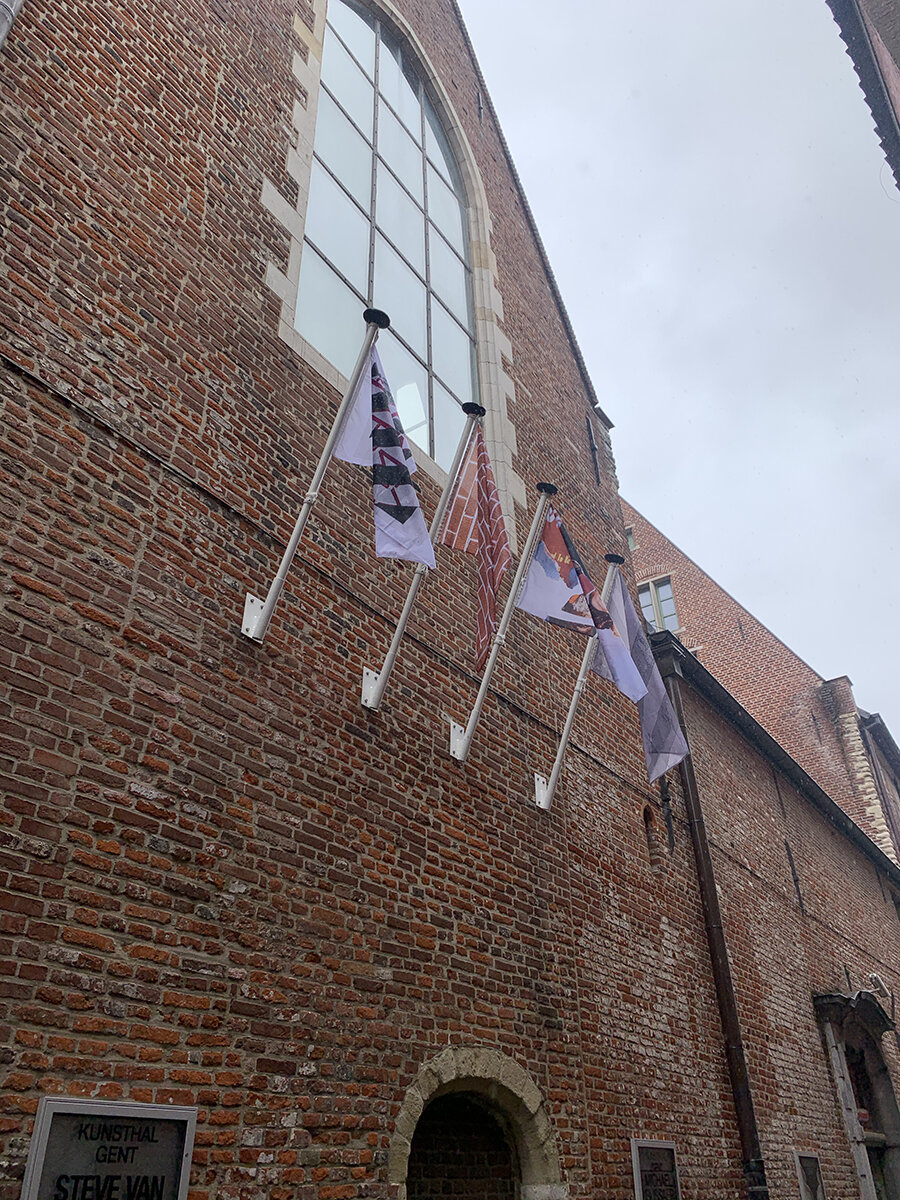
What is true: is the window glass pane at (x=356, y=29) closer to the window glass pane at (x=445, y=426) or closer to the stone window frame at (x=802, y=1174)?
the window glass pane at (x=445, y=426)

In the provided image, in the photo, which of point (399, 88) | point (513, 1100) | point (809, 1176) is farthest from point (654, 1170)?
point (399, 88)

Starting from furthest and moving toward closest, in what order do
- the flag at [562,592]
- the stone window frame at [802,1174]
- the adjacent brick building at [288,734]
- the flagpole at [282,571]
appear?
the stone window frame at [802,1174]
the flag at [562,592]
the flagpole at [282,571]
the adjacent brick building at [288,734]

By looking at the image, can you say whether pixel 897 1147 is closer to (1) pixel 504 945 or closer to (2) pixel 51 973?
(1) pixel 504 945

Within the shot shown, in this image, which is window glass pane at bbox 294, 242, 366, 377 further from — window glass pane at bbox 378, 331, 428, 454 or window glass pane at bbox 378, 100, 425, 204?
window glass pane at bbox 378, 100, 425, 204

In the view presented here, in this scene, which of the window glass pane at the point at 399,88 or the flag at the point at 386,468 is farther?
the window glass pane at the point at 399,88

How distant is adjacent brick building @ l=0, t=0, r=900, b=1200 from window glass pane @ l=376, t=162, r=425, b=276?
6cm

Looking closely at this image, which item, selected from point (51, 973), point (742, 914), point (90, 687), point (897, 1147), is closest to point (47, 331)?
point (90, 687)

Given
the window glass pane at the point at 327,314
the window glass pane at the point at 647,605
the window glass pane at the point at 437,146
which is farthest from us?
the window glass pane at the point at 647,605

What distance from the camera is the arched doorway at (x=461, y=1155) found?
546 centimetres

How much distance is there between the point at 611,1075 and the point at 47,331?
588cm

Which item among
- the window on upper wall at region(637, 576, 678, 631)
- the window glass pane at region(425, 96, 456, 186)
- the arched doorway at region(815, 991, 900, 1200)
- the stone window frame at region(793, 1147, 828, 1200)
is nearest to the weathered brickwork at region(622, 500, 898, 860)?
the window on upper wall at region(637, 576, 678, 631)

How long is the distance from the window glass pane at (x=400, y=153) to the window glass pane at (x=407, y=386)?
217 centimetres

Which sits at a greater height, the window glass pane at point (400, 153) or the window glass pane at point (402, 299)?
the window glass pane at point (400, 153)

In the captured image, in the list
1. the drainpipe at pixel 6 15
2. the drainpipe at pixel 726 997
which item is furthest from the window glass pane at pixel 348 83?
the drainpipe at pixel 726 997
